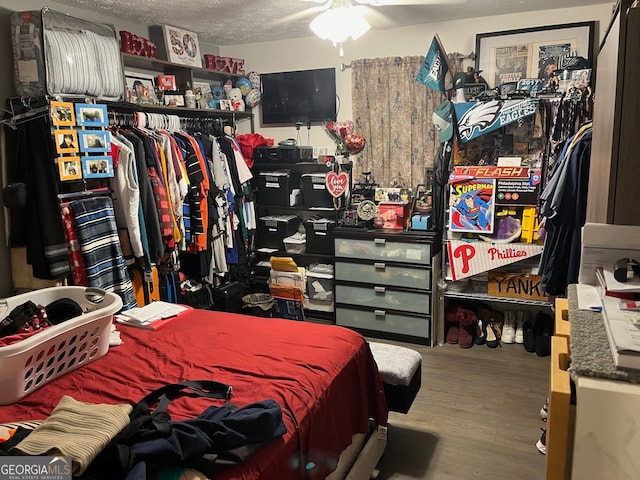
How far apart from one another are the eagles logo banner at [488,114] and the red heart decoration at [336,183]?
3.24 feet

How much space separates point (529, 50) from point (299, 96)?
1867 millimetres

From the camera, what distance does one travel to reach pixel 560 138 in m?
3.41

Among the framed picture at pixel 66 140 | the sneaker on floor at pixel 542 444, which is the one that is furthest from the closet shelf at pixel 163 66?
the sneaker on floor at pixel 542 444

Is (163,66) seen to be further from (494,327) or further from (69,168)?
(494,327)

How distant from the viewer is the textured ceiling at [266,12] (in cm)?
335

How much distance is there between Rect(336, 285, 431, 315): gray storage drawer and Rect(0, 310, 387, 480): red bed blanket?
1647 mm

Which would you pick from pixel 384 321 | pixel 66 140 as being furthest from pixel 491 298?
pixel 66 140

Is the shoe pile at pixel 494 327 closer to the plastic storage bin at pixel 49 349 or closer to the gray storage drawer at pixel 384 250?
the gray storage drawer at pixel 384 250

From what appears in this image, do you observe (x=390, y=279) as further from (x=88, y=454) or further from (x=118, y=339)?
(x=88, y=454)

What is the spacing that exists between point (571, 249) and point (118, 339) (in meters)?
2.28

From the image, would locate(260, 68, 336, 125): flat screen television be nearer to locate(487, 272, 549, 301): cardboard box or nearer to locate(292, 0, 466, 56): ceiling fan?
locate(292, 0, 466, 56): ceiling fan

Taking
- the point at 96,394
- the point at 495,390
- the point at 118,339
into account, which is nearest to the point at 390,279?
the point at 495,390

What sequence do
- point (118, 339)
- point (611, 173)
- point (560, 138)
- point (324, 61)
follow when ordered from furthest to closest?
point (324, 61), point (560, 138), point (118, 339), point (611, 173)

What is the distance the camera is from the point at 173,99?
3.87 metres
